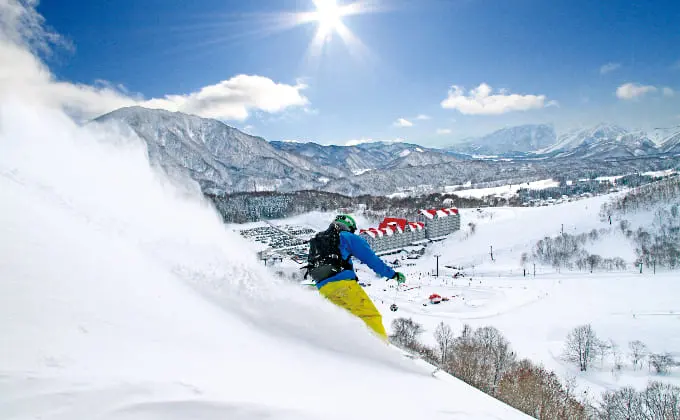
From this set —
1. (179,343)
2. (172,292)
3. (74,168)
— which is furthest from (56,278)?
(74,168)

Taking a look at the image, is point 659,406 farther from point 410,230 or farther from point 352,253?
point 410,230

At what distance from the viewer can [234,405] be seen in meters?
2.61

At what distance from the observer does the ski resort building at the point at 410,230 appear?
308 ft

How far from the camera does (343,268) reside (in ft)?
20.4

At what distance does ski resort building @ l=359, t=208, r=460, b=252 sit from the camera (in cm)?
9389

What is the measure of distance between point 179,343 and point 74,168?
6.35 m

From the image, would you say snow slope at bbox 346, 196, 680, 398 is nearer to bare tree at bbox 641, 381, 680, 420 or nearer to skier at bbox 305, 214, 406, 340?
bare tree at bbox 641, 381, 680, 420

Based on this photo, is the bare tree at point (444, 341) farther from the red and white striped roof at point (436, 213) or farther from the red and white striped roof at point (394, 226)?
the red and white striped roof at point (436, 213)

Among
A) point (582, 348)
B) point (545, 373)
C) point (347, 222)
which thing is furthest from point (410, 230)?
point (347, 222)

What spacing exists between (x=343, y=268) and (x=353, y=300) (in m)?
0.58

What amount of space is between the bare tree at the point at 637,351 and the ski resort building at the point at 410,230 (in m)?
54.8

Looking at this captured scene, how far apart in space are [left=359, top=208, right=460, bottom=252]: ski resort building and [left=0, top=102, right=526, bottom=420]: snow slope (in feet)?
270

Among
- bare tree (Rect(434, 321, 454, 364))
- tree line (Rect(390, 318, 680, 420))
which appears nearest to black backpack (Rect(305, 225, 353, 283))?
tree line (Rect(390, 318, 680, 420))

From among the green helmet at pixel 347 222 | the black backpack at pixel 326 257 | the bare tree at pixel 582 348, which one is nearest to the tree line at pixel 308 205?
the bare tree at pixel 582 348
